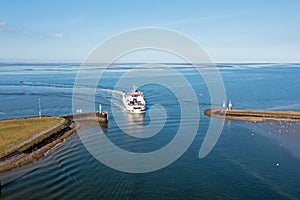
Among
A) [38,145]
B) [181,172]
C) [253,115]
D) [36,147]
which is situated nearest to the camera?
[181,172]

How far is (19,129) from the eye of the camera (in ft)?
112

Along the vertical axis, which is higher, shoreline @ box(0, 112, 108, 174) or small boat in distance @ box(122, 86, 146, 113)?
small boat in distance @ box(122, 86, 146, 113)

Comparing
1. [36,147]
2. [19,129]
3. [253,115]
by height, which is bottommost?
[36,147]

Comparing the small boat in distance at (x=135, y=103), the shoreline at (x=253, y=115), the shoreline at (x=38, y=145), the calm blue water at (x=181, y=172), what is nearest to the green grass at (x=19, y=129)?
the shoreline at (x=38, y=145)

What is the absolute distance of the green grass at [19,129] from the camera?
28.2m

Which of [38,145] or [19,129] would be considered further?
[19,129]

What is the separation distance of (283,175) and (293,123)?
22100mm

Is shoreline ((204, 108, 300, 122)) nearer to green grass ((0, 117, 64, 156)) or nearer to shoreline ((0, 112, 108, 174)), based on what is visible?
shoreline ((0, 112, 108, 174))

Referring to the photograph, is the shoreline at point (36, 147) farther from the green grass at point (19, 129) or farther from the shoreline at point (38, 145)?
the green grass at point (19, 129)

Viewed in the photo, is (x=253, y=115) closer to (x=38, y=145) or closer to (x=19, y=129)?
(x=38, y=145)

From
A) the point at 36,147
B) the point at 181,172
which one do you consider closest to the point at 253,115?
the point at 181,172

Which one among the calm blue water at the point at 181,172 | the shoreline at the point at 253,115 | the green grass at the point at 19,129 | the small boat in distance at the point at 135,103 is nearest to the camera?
the calm blue water at the point at 181,172

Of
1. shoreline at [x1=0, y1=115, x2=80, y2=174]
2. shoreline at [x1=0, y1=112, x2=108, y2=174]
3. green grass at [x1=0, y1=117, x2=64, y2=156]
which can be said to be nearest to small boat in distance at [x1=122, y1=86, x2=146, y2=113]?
Result: shoreline at [x1=0, y1=112, x2=108, y2=174]

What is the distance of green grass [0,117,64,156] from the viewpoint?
92.7 feet
